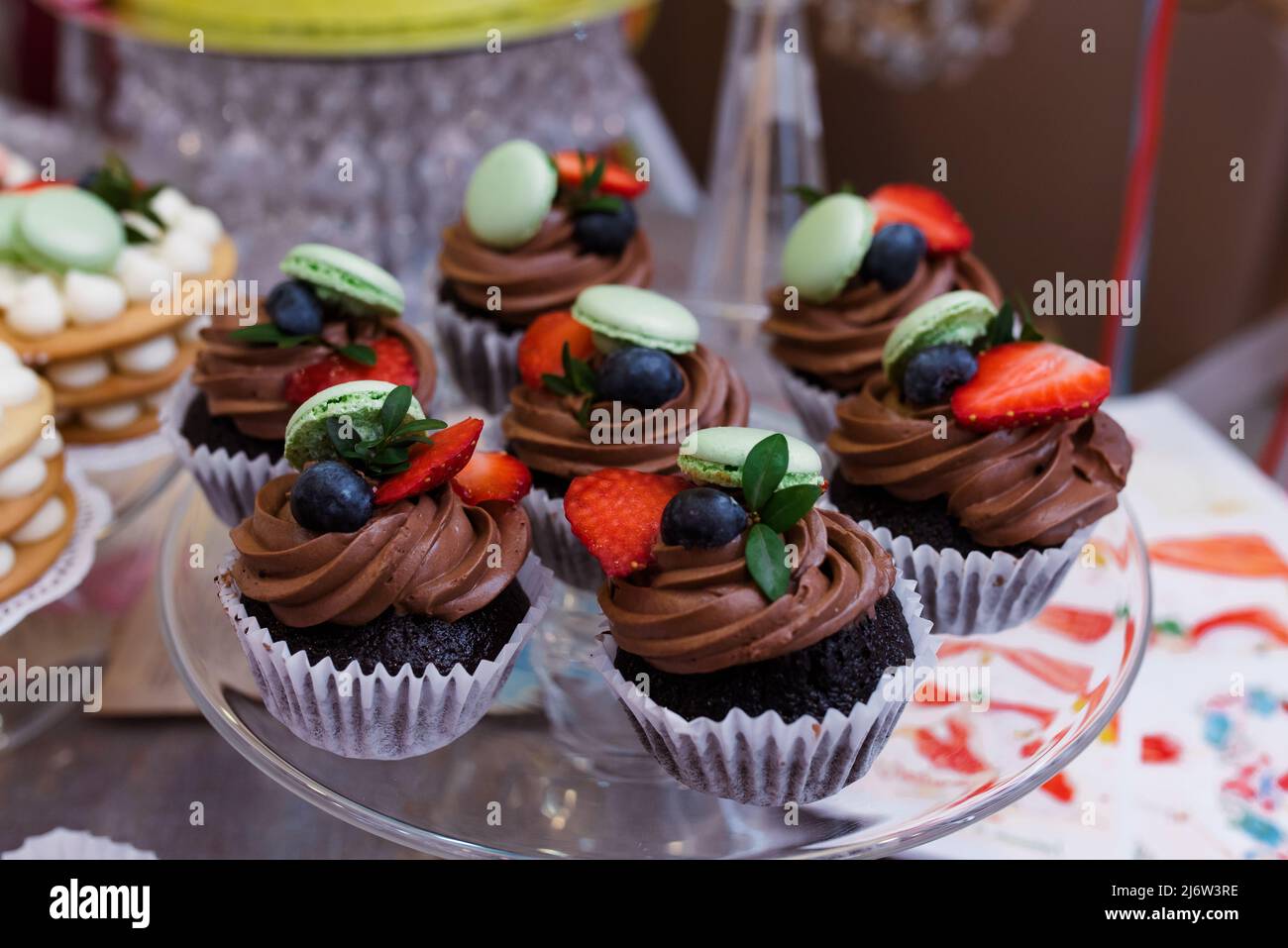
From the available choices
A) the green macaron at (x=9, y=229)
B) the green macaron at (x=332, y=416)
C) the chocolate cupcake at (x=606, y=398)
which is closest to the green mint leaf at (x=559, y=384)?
the chocolate cupcake at (x=606, y=398)

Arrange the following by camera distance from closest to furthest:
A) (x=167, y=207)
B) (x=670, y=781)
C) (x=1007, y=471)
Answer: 1. (x=670, y=781)
2. (x=1007, y=471)
3. (x=167, y=207)

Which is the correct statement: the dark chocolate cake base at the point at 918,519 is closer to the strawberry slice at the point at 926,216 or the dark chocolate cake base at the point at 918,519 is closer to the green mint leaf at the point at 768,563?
the green mint leaf at the point at 768,563

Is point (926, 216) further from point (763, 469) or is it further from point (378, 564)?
point (378, 564)

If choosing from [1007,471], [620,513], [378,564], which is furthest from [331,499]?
[1007,471]

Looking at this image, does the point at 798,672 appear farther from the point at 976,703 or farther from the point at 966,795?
the point at 976,703

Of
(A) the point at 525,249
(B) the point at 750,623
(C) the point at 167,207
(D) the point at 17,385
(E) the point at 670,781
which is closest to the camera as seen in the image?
(B) the point at 750,623

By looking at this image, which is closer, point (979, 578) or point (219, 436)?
point (979, 578)

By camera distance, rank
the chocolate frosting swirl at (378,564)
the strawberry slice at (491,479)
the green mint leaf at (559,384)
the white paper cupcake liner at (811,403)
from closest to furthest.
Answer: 1. the chocolate frosting swirl at (378,564)
2. the strawberry slice at (491,479)
3. the green mint leaf at (559,384)
4. the white paper cupcake liner at (811,403)
